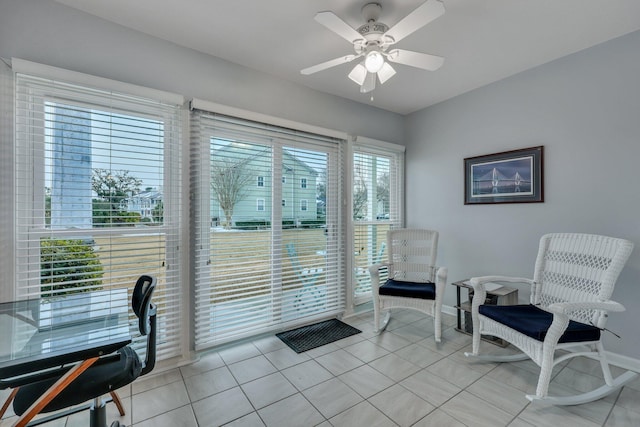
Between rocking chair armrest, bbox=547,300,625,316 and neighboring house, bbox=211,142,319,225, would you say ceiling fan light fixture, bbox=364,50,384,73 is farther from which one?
rocking chair armrest, bbox=547,300,625,316

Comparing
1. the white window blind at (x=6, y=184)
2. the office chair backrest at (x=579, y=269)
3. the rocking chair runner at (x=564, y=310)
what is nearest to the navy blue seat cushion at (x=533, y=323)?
the rocking chair runner at (x=564, y=310)

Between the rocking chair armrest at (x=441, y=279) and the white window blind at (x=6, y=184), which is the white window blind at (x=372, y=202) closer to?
the rocking chair armrest at (x=441, y=279)

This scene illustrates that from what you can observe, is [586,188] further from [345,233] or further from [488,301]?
[345,233]

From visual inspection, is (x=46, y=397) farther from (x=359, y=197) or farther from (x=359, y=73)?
(x=359, y=197)

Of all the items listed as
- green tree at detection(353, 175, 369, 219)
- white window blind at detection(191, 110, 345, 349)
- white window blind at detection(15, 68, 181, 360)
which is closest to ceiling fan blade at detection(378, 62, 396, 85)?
white window blind at detection(191, 110, 345, 349)

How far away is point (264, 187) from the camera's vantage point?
9.32 ft

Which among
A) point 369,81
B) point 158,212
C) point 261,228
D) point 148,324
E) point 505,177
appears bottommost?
point 148,324

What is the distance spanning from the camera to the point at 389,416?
1766 mm

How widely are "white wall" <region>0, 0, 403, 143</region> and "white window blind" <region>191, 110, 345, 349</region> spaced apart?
0.24m

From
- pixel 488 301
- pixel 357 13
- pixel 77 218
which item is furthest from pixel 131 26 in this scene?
pixel 488 301

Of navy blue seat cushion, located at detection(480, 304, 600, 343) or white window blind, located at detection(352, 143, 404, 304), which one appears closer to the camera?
navy blue seat cushion, located at detection(480, 304, 600, 343)

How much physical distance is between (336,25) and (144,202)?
6.25 ft

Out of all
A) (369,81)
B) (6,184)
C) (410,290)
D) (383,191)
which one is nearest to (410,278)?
(410,290)

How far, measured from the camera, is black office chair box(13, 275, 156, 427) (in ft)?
4.12
